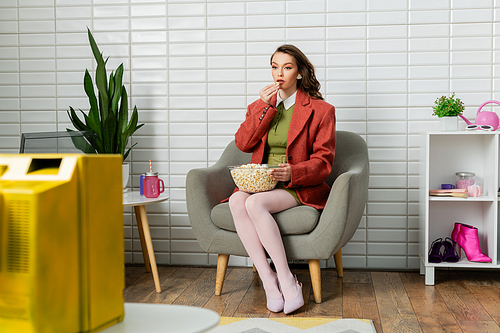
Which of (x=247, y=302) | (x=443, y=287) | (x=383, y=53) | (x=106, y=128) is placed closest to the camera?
(x=247, y=302)

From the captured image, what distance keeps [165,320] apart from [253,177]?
1.38 meters

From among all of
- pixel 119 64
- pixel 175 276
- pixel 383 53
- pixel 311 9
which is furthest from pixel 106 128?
pixel 383 53

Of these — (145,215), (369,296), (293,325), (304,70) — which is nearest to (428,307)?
(369,296)

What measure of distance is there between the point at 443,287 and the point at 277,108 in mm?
1343

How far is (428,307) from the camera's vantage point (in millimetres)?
2025

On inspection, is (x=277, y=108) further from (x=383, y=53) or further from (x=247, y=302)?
(x=247, y=302)

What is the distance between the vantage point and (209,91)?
9.29 ft

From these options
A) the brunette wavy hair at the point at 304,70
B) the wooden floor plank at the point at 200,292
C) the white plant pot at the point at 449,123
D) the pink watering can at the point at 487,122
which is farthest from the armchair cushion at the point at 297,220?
the pink watering can at the point at 487,122

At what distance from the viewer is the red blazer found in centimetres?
212

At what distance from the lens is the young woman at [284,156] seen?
6.44ft

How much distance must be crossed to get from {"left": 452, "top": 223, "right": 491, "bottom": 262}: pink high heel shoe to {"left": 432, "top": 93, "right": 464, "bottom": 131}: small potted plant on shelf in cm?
58

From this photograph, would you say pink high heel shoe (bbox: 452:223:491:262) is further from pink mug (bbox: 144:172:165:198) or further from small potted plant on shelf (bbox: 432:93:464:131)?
pink mug (bbox: 144:172:165:198)

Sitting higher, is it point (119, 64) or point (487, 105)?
point (119, 64)

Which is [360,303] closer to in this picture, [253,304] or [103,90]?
[253,304]
